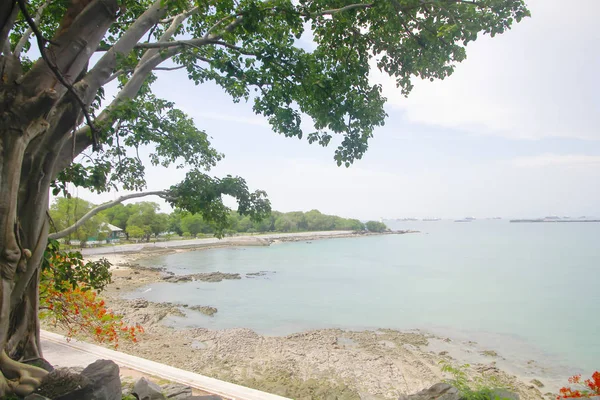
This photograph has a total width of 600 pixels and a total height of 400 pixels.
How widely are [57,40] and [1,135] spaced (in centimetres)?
95

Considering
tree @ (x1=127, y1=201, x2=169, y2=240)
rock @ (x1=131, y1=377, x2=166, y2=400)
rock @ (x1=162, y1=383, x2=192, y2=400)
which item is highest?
tree @ (x1=127, y1=201, x2=169, y2=240)

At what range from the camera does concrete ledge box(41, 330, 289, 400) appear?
457 centimetres

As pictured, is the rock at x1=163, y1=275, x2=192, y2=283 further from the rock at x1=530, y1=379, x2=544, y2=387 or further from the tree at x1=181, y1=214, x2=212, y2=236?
the tree at x1=181, y1=214, x2=212, y2=236

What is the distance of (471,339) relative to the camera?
14.4 meters

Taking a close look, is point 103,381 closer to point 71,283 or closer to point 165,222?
point 71,283

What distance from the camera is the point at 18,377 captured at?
10.7ft

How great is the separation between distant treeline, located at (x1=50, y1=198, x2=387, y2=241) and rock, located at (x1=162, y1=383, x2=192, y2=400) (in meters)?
2.07

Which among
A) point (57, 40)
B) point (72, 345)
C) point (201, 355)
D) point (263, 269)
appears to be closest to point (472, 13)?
point (57, 40)

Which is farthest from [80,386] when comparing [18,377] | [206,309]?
[206,309]

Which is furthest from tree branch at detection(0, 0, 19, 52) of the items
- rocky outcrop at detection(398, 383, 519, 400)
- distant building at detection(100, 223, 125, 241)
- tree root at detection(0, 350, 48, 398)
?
distant building at detection(100, 223, 125, 241)

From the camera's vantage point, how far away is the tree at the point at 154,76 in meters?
2.99

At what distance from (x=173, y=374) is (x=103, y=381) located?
7.06ft

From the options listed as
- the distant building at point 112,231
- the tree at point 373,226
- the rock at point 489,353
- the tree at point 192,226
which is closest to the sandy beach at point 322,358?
the rock at point 489,353

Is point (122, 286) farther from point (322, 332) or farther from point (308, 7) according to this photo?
point (308, 7)
